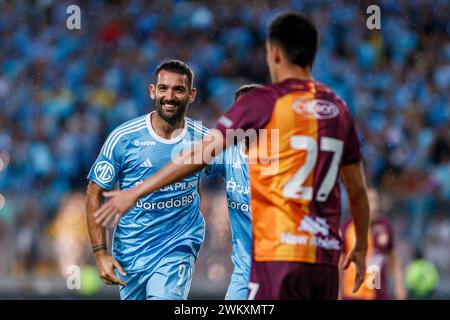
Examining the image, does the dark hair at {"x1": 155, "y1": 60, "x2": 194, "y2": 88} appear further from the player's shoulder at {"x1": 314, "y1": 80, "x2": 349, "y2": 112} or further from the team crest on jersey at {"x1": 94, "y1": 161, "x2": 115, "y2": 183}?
the player's shoulder at {"x1": 314, "y1": 80, "x2": 349, "y2": 112}

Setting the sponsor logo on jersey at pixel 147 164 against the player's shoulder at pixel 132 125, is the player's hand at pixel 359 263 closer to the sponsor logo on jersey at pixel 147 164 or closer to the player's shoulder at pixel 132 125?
the sponsor logo on jersey at pixel 147 164

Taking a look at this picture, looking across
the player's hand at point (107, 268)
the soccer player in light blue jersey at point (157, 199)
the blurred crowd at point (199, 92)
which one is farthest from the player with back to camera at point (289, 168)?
the blurred crowd at point (199, 92)

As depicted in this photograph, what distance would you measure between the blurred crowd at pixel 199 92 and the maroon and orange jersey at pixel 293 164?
6.91 meters

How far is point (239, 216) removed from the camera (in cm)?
736

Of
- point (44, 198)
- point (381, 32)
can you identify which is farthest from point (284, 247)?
point (381, 32)

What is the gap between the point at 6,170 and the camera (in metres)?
13.7

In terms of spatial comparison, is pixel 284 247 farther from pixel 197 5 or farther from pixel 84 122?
pixel 197 5

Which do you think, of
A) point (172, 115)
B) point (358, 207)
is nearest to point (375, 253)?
point (172, 115)

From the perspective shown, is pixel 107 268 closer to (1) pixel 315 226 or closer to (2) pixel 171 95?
(2) pixel 171 95

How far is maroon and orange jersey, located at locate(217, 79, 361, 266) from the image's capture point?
4.69m

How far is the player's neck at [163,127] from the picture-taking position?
7363mm

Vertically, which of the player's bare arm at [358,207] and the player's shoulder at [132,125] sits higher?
the player's shoulder at [132,125]

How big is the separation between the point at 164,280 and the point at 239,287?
1.94 ft
